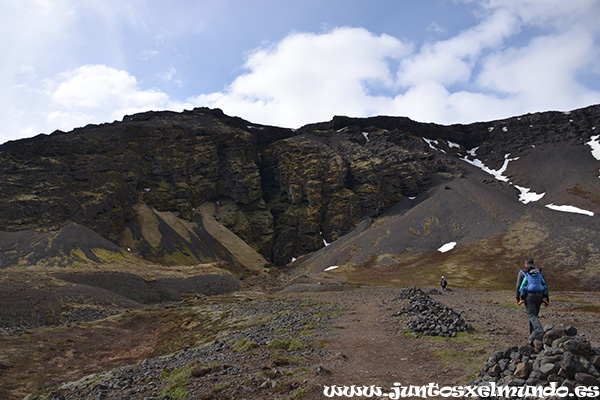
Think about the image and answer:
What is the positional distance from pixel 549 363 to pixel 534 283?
5002mm

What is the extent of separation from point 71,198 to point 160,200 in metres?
33.0

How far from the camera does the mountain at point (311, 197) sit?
303 ft

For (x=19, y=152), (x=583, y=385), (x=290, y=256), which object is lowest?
(x=290, y=256)

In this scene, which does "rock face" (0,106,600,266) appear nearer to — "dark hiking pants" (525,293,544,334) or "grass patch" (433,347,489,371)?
"grass patch" (433,347,489,371)

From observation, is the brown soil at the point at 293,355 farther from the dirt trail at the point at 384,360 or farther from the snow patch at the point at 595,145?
the snow patch at the point at 595,145

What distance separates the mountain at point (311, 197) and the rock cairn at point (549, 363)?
79.2 m

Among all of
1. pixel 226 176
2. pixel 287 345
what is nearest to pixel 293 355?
pixel 287 345

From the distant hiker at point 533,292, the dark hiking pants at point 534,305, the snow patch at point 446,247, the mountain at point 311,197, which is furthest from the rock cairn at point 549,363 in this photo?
the snow patch at point 446,247

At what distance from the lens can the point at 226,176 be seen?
528 ft

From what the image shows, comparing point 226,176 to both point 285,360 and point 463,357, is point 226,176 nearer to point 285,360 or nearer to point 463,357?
point 285,360

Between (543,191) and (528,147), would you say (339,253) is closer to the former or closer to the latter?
(543,191)

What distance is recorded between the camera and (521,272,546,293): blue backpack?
12266 millimetres

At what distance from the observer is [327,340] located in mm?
18641

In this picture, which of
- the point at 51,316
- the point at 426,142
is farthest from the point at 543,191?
the point at 51,316
